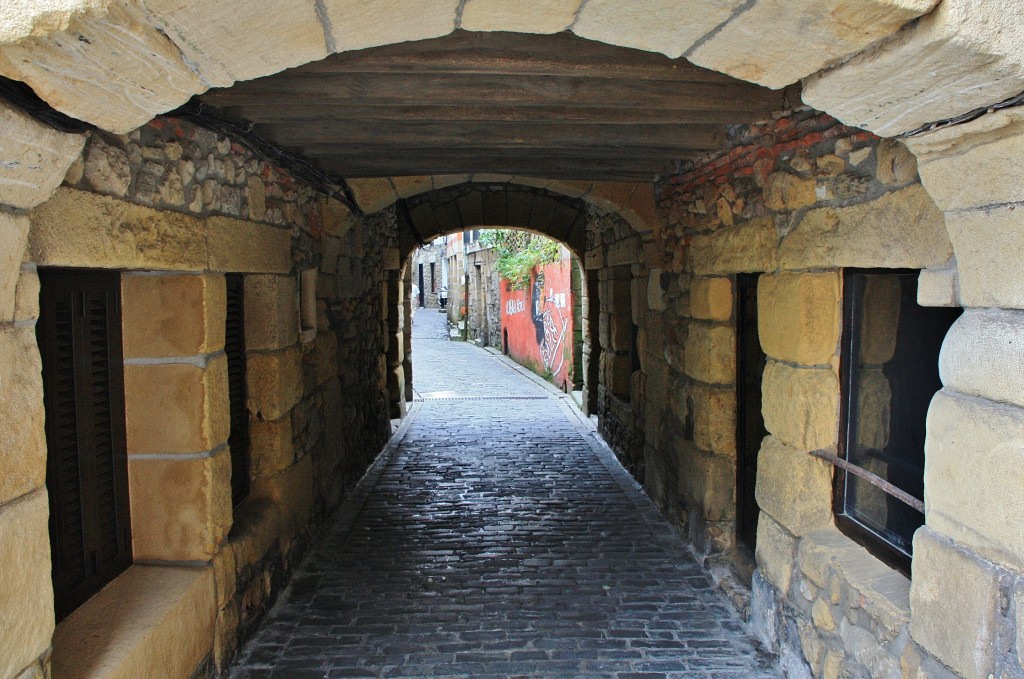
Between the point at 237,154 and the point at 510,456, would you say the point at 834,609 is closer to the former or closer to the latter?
the point at 237,154

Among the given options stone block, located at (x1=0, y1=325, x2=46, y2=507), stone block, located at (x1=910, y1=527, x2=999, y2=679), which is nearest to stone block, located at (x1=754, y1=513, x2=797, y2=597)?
stone block, located at (x1=910, y1=527, x2=999, y2=679)

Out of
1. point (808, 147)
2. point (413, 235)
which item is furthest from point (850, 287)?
point (413, 235)

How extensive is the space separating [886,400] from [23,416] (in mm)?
2896

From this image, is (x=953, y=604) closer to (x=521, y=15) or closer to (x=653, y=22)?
(x=653, y=22)

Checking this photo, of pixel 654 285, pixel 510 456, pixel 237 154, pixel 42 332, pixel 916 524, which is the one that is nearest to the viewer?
pixel 42 332

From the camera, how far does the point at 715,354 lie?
4.26 meters

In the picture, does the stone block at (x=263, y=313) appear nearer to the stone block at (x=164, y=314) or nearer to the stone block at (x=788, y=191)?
the stone block at (x=164, y=314)

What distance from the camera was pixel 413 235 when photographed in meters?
9.02

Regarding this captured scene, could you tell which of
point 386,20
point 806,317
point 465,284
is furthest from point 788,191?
point 465,284

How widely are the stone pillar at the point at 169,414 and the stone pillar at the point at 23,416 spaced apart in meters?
1.07

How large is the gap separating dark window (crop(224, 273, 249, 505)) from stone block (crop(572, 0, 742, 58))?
2.71 m

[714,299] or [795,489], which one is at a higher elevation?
[714,299]

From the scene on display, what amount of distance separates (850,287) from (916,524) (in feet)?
3.05

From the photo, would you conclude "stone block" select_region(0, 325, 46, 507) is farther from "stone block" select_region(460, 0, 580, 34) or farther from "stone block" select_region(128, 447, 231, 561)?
"stone block" select_region(460, 0, 580, 34)
